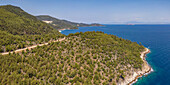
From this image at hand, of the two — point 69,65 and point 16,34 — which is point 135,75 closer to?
point 69,65

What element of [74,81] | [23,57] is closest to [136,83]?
[74,81]

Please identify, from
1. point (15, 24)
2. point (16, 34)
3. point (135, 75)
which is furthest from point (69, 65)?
point (15, 24)

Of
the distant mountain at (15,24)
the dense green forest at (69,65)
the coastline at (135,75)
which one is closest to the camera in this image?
the dense green forest at (69,65)

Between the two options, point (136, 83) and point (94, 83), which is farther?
point (136, 83)

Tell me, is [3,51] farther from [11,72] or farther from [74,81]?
[74,81]

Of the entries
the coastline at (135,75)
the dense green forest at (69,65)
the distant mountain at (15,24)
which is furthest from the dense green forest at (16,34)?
the coastline at (135,75)

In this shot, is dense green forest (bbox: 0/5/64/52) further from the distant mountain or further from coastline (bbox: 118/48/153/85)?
coastline (bbox: 118/48/153/85)

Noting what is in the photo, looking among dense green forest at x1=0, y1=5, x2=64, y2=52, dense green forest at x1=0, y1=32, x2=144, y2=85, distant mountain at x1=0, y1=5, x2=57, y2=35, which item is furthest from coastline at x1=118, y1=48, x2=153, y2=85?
distant mountain at x1=0, y1=5, x2=57, y2=35

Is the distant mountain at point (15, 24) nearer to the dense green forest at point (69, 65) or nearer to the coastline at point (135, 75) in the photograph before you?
the dense green forest at point (69, 65)
